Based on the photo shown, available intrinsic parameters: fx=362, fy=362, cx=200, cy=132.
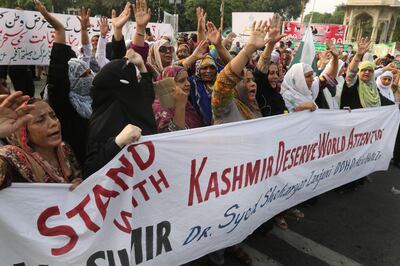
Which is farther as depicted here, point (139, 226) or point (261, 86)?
point (261, 86)

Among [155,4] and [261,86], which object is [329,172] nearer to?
[261,86]

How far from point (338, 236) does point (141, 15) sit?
274 cm

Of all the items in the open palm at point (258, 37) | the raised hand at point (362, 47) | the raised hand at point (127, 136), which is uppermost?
the open palm at point (258, 37)

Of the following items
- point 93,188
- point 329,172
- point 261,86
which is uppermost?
point 261,86

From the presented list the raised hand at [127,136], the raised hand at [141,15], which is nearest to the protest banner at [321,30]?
the raised hand at [141,15]

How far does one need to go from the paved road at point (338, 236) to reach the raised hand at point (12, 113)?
1843 mm

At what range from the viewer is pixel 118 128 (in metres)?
1.93

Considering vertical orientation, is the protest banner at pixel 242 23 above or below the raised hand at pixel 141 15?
below

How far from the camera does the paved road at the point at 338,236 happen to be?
3.00 metres

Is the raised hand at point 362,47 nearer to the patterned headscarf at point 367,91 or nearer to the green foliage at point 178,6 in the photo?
the patterned headscarf at point 367,91

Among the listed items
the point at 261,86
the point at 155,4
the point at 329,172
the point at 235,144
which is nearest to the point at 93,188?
the point at 235,144

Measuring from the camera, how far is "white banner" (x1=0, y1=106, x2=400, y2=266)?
1.65 meters

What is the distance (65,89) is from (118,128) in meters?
0.94

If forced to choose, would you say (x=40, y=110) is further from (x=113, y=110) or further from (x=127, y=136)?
(x=127, y=136)
